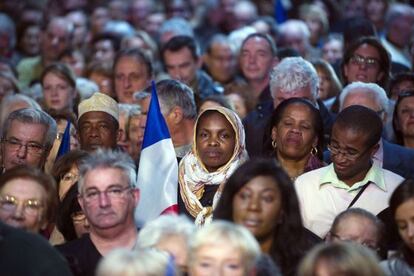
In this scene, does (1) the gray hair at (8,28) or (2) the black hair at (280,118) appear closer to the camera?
(2) the black hair at (280,118)

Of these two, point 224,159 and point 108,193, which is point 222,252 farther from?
point 224,159

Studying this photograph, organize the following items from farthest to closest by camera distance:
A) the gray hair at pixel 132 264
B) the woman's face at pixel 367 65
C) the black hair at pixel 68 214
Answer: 1. the woman's face at pixel 367 65
2. the black hair at pixel 68 214
3. the gray hair at pixel 132 264

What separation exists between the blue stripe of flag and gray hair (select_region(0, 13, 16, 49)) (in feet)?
22.1

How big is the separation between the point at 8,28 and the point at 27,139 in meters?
6.91

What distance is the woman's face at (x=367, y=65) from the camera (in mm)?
14016

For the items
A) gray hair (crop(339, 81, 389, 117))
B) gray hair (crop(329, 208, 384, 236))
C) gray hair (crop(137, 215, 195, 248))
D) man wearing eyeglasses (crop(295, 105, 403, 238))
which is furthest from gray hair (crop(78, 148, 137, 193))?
gray hair (crop(339, 81, 389, 117))

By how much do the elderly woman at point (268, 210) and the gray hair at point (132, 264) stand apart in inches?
44.9

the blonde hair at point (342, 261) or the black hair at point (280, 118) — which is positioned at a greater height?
the black hair at point (280, 118)

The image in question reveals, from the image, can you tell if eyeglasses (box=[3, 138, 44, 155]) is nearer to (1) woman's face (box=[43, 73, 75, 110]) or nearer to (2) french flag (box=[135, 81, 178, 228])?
(2) french flag (box=[135, 81, 178, 228])

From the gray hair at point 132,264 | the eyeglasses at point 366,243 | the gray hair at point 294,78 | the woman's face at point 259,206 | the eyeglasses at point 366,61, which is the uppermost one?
the eyeglasses at point 366,61

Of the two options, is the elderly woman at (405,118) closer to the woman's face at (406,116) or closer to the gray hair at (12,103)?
the woman's face at (406,116)

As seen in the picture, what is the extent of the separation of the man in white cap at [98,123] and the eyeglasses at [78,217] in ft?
5.59

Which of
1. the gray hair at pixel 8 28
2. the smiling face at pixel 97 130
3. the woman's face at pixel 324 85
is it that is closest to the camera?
the smiling face at pixel 97 130

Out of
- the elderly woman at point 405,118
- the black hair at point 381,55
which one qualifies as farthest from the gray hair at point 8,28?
the elderly woman at point 405,118
